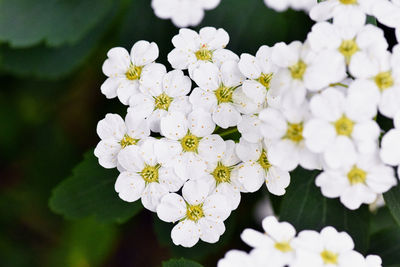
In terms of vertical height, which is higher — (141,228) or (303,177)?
(303,177)

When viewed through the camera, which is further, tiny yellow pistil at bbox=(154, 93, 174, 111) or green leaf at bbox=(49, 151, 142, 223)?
green leaf at bbox=(49, 151, 142, 223)

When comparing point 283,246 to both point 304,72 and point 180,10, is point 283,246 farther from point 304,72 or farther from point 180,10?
point 180,10

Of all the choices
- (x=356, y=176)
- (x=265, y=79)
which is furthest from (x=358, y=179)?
(x=265, y=79)

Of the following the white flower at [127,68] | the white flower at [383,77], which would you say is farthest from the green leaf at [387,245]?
the white flower at [127,68]

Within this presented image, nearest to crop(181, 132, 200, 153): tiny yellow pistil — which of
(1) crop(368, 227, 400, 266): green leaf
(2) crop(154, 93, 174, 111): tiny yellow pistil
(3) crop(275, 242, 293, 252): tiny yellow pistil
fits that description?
(2) crop(154, 93, 174, 111): tiny yellow pistil

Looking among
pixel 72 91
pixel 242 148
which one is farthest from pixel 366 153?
pixel 72 91

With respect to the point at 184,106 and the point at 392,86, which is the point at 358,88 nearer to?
the point at 392,86

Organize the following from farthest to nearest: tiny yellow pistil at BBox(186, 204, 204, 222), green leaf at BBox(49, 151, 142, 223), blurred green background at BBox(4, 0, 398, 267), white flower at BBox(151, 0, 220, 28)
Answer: blurred green background at BBox(4, 0, 398, 267)
green leaf at BBox(49, 151, 142, 223)
white flower at BBox(151, 0, 220, 28)
tiny yellow pistil at BBox(186, 204, 204, 222)

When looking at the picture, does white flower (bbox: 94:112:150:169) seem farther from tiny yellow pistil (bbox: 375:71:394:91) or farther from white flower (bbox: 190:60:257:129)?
tiny yellow pistil (bbox: 375:71:394:91)
